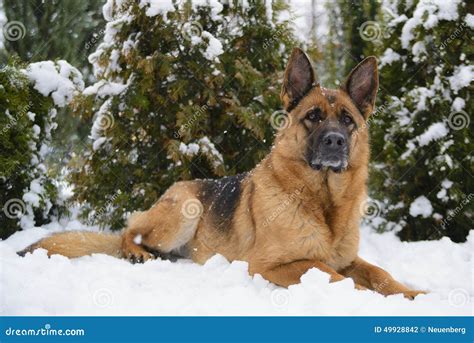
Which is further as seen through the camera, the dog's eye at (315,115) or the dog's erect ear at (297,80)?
the dog's erect ear at (297,80)

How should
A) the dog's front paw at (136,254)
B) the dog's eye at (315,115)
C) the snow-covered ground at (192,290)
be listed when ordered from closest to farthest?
the snow-covered ground at (192,290), the dog's eye at (315,115), the dog's front paw at (136,254)

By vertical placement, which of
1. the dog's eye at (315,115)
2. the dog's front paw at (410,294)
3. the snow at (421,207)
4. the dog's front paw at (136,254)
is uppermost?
the dog's eye at (315,115)

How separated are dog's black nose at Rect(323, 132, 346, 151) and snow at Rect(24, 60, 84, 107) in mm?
4054

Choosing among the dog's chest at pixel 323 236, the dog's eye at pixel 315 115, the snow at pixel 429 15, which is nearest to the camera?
the dog's chest at pixel 323 236

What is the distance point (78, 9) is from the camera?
1115 cm

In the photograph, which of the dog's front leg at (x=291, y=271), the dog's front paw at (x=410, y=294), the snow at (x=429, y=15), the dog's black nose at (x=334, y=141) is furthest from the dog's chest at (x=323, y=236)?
the snow at (x=429, y=15)

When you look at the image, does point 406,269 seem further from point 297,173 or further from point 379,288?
point 297,173

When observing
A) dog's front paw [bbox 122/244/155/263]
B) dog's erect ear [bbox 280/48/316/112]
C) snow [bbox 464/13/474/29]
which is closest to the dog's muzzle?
dog's erect ear [bbox 280/48/316/112]

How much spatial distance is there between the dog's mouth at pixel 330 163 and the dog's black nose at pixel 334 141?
0.31 ft

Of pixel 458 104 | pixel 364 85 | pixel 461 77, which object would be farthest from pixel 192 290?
pixel 461 77

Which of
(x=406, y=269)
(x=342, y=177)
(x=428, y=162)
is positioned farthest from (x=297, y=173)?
(x=428, y=162)

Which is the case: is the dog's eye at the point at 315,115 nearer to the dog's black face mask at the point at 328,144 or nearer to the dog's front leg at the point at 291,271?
the dog's black face mask at the point at 328,144

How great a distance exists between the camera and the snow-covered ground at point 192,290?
3207 mm

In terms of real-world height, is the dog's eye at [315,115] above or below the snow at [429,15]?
below
